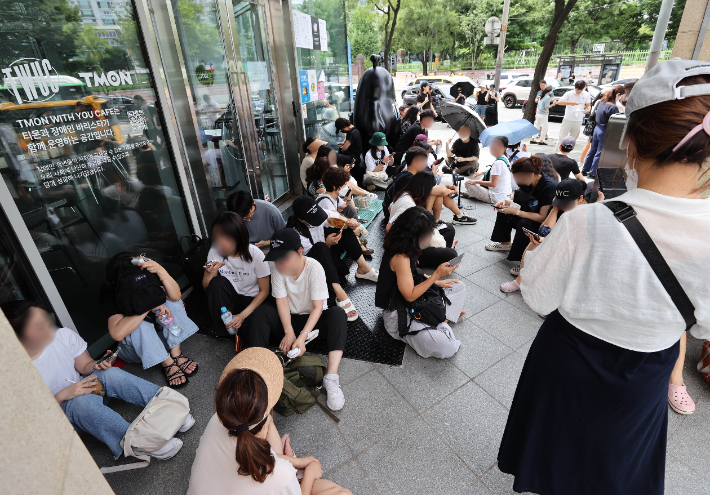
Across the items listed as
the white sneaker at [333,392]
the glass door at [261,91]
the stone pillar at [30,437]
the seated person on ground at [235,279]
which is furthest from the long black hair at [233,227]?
the glass door at [261,91]

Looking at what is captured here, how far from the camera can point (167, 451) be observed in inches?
88.3

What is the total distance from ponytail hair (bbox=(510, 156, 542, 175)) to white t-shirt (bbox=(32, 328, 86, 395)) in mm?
4318

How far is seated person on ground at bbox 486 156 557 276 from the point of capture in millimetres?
4047

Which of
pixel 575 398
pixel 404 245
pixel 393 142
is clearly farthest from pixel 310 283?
pixel 393 142

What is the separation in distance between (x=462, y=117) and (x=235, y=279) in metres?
5.09

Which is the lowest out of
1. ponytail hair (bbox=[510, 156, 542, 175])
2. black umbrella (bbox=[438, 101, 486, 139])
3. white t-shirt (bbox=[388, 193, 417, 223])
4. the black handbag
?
the black handbag

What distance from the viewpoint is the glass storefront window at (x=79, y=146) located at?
8.27ft

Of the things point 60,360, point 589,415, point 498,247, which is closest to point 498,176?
point 498,247

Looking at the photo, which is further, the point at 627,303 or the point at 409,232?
the point at 409,232

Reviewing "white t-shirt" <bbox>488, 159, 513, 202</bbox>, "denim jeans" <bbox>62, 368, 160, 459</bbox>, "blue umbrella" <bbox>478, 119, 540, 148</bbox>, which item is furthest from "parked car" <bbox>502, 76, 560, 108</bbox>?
"denim jeans" <bbox>62, 368, 160, 459</bbox>

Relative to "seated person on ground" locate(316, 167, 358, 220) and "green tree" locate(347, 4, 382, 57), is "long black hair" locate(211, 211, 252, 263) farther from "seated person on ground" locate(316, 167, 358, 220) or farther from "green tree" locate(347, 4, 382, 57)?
"green tree" locate(347, 4, 382, 57)

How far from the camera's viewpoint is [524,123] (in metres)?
6.02

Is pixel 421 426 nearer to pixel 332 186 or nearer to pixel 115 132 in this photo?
pixel 332 186

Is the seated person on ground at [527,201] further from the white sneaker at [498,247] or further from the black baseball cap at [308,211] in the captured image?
the black baseball cap at [308,211]
